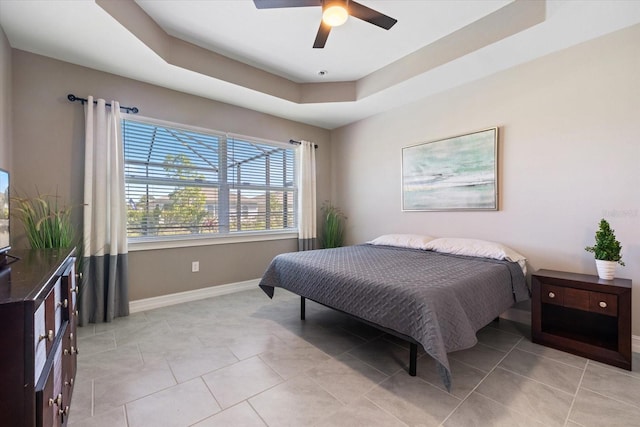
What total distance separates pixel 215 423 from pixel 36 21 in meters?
2.99

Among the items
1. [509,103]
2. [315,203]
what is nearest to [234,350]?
[315,203]

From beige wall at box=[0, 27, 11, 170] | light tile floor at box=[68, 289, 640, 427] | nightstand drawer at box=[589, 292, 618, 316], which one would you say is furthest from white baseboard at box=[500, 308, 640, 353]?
beige wall at box=[0, 27, 11, 170]

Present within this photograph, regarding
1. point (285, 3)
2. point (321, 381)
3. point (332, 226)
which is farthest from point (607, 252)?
point (332, 226)

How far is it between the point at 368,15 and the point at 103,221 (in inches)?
116

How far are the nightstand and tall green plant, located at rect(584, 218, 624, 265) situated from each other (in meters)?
0.17

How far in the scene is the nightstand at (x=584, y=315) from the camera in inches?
74.2

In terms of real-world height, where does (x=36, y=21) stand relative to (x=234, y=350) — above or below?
above

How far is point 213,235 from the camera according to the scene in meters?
3.53

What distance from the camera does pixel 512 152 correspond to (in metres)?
2.73

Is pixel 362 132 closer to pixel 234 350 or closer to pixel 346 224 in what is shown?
pixel 346 224

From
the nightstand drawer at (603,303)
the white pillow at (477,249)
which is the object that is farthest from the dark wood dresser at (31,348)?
the nightstand drawer at (603,303)

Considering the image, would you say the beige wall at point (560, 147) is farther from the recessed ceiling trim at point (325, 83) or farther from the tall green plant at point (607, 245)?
the recessed ceiling trim at point (325, 83)

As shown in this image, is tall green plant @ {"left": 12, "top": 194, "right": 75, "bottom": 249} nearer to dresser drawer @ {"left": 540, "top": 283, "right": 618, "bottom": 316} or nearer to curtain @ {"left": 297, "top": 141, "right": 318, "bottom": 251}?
curtain @ {"left": 297, "top": 141, "right": 318, "bottom": 251}

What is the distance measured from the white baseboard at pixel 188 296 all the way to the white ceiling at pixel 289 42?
2.18 metres
